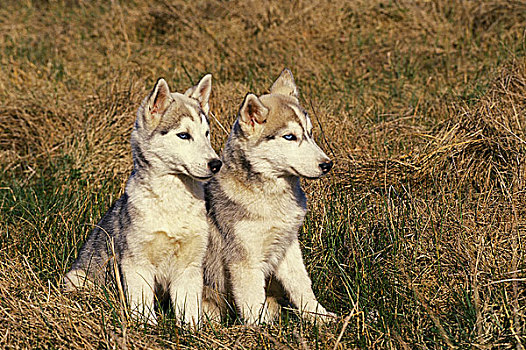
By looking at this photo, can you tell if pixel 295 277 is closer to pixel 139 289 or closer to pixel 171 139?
pixel 139 289

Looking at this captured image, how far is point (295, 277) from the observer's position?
15.6 feet

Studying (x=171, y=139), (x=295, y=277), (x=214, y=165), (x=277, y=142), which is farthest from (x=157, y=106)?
(x=295, y=277)

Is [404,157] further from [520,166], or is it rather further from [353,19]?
[353,19]

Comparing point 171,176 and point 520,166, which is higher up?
point 171,176

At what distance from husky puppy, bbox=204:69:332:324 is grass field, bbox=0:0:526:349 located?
0.35 m

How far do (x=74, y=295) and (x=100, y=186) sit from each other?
2.41m

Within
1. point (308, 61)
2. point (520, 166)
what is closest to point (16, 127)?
point (308, 61)

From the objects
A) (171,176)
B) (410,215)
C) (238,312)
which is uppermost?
(171,176)

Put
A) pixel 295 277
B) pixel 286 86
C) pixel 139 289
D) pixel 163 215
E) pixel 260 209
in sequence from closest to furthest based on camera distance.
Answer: pixel 139 289 → pixel 163 215 → pixel 260 209 → pixel 295 277 → pixel 286 86

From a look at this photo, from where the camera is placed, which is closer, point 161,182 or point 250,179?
point 161,182

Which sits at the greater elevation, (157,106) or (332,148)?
(157,106)

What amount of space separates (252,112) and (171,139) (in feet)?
2.15

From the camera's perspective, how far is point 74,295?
4.31m

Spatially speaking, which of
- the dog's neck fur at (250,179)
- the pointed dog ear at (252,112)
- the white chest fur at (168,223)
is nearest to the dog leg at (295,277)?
the dog's neck fur at (250,179)
